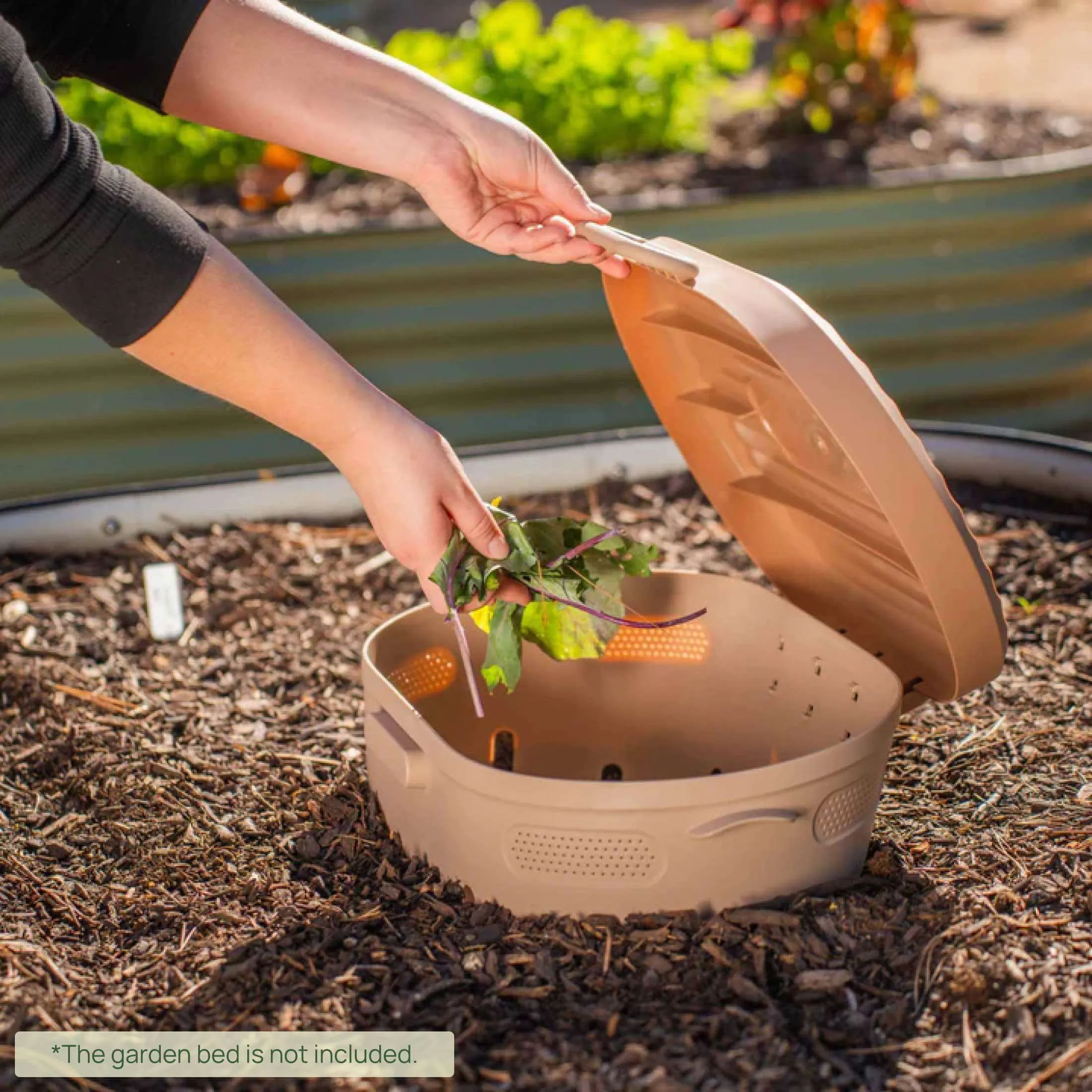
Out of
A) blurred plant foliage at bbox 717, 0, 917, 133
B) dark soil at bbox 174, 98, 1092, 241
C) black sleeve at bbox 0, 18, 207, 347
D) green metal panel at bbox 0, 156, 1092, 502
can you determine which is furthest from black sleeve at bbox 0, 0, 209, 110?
blurred plant foliage at bbox 717, 0, 917, 133

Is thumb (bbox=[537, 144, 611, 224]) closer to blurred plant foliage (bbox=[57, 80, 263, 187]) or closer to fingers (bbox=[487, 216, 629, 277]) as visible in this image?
fingers (bbox=[487, 216, 629, 277])

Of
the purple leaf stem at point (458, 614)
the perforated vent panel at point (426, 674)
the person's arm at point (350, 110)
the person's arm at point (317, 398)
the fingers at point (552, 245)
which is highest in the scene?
the person's arm at point (350, 110)

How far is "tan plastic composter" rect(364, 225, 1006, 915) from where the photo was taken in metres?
1.40

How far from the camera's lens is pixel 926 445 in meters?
2.54

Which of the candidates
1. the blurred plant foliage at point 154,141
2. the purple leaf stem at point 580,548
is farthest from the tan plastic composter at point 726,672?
the blurred plant foliage at point 154,141

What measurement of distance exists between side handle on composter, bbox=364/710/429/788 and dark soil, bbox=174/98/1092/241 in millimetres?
2101

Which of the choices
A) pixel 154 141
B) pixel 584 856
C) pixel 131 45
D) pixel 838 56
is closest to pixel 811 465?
pixel 584 856

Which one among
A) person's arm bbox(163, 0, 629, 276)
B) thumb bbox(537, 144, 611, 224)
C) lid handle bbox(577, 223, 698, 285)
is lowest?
lid handle bbox(577, 223, 698, 285)

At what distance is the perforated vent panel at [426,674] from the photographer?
5.90 feet

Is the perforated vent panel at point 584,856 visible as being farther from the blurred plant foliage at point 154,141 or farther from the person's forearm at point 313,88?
the blurred plant foliage at point 154,141

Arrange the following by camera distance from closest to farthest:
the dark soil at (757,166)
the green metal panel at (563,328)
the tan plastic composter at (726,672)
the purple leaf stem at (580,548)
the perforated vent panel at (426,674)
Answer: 1. the tan plastic composter at (726,672)
2. the purple leaf stem at (580,548)
3. the perforated vent panel at (426,674)
4. the green metal panel at (563,328)
5. the dark soil at (757,166)

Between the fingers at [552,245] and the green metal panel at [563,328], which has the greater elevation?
the fingers at [552,245]

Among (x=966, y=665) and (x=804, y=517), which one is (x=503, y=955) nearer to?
(x=966, y=665)

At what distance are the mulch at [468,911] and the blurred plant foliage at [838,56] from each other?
2.30 m
